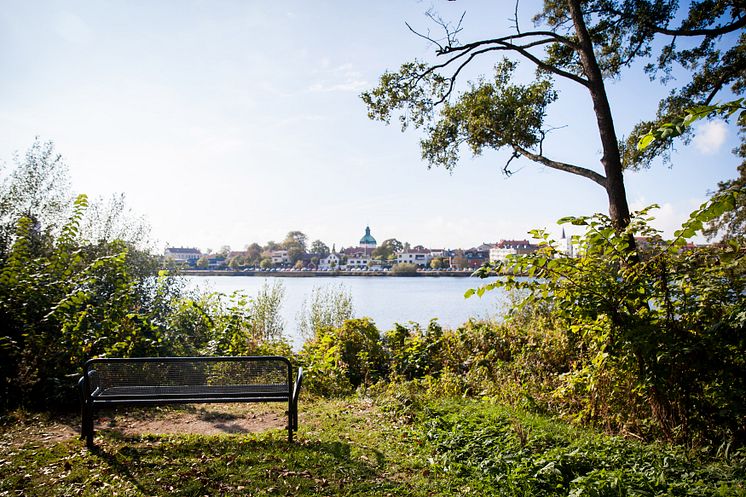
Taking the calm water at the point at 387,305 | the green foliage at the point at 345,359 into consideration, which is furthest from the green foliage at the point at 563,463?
the calm water at the point at 387,305

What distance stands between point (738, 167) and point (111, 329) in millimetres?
18728

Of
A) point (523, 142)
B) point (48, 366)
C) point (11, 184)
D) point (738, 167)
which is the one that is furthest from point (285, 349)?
point (738, 167)

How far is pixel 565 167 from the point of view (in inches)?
291

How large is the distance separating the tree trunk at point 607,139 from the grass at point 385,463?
3529mm

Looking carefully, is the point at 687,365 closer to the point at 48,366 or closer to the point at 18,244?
the point at 48,366

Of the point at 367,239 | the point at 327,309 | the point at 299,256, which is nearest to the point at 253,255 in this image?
the point at 299,256

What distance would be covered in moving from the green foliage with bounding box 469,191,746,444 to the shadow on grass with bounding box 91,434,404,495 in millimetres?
1789

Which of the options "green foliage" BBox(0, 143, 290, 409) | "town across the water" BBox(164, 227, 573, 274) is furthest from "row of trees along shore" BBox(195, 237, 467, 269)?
"green foliage" BBox(0, 143, 290, 409)

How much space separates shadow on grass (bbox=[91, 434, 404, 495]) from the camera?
339 cm

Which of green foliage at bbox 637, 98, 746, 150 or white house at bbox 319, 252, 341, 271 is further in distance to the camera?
white house at bbox 319, 252, 341, 271

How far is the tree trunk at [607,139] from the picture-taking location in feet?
21.1

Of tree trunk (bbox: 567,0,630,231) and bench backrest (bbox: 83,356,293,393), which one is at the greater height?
tree trunk (bbox: 567,0,630,231)

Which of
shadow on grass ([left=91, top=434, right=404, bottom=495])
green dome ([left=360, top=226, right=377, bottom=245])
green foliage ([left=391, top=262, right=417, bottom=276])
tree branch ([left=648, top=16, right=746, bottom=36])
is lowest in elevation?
shadow on grass ([left=91, top=434, right=404, bottom=495])

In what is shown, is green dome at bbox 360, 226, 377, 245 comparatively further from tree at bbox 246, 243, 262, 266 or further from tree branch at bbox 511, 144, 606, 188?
tree branch at bbox 511, 144, 606, 188
